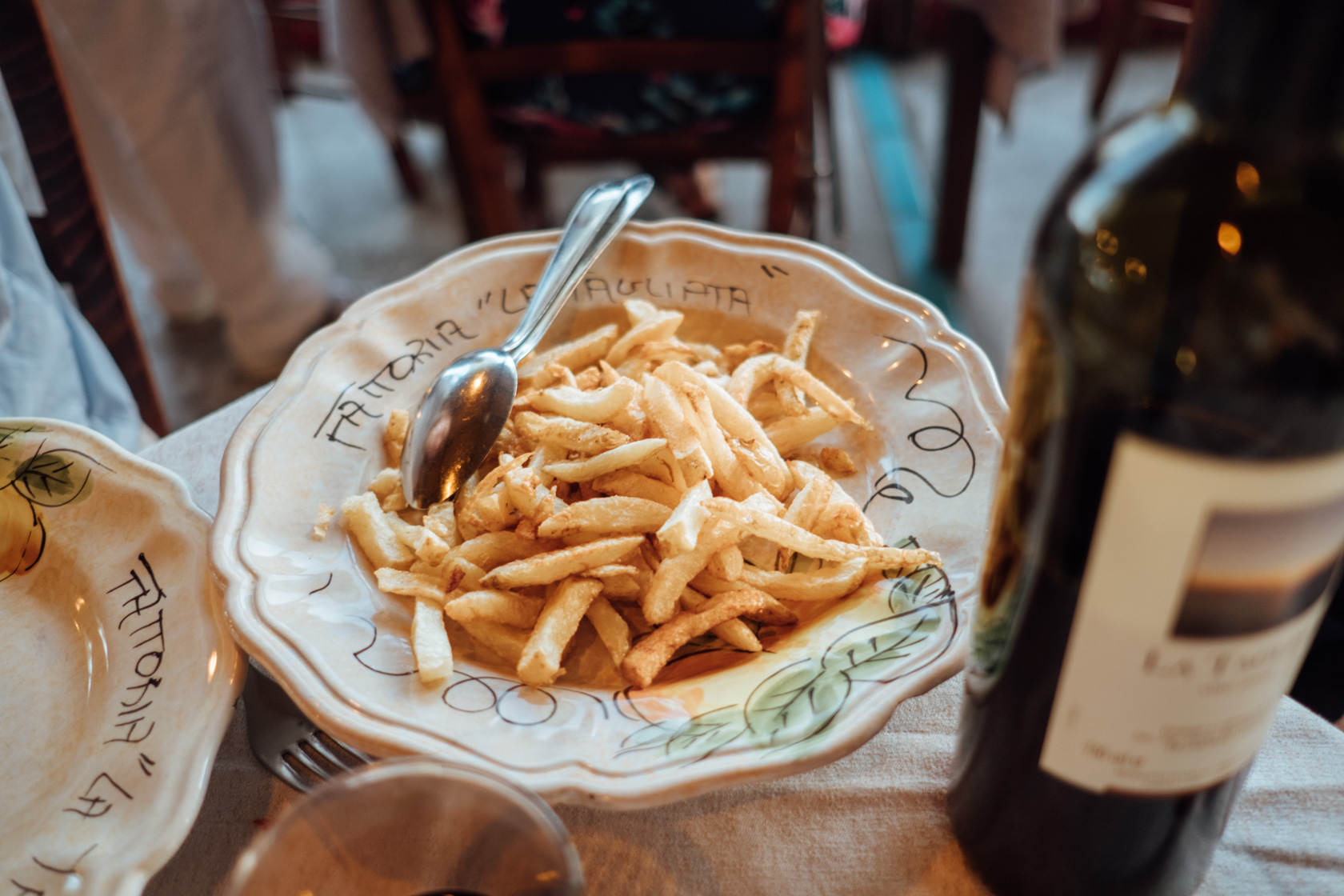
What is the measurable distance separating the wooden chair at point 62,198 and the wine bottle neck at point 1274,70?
138 cm

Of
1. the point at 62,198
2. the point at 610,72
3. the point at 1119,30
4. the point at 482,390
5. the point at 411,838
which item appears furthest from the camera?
the point at 1119,30

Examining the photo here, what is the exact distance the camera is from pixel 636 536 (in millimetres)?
840

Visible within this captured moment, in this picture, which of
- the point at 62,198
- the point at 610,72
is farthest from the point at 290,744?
the point at 610,72

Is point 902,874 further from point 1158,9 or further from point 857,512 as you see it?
point 1158,9

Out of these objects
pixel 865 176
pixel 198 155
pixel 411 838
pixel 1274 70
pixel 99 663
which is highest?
pixel 1274 70

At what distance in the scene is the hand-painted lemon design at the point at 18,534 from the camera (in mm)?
856

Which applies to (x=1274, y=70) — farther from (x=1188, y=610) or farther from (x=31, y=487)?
(x=31, y=487)

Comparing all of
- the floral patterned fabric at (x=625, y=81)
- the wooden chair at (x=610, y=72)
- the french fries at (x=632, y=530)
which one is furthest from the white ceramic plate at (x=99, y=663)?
the floral patterned fabric at (x=625, y=81)

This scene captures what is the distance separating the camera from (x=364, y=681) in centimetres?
74

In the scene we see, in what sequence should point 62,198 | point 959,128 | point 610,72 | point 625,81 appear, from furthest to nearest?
point 959,128 < point 625,81 < point 610,72 < point 62,198

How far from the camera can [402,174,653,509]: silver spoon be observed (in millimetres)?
977

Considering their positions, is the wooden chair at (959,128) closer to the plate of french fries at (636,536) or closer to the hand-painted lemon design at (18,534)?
the plate of french fries at (636,536)

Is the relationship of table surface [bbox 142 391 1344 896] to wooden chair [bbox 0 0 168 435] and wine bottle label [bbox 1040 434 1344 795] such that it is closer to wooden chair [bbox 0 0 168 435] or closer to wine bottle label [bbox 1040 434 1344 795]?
wine bottle label [bbox 1040 434 1344 795]

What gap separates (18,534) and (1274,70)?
1.01 m
